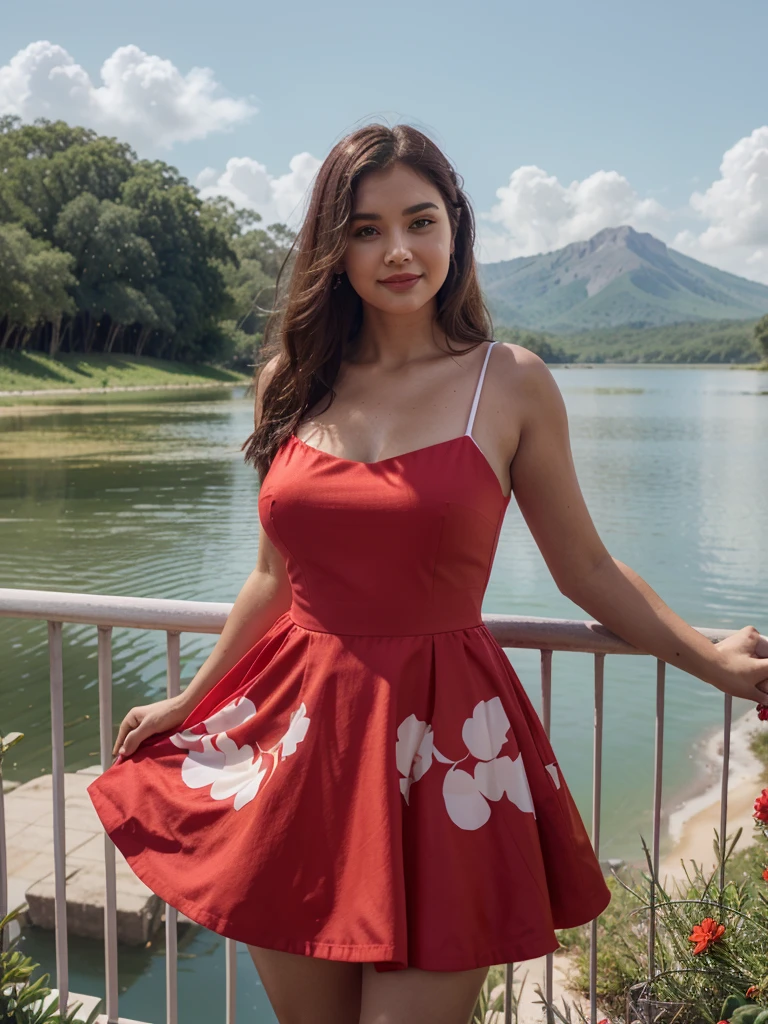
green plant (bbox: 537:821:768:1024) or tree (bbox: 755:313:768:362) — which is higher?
tree (bbox: 755:313:768:362)

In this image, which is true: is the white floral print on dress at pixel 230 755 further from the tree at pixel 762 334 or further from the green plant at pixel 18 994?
the tree at pixel 762 334

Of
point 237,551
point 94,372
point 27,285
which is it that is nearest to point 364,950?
point 237,551

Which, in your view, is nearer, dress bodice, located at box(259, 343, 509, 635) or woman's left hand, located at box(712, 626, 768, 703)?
dress bodice, located at box(259, 343, 509, 635)

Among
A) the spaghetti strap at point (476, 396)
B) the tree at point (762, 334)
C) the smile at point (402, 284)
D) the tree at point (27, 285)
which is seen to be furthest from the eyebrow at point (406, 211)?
the tree at point (762, 334)

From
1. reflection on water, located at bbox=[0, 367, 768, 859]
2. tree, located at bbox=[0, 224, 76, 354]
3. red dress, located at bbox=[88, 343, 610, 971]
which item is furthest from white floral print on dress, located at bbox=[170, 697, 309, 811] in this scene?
tree, located at bbox=[0, 224, 76, 354]

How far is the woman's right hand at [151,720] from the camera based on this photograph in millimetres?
1695

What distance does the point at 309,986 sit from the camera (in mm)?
1422

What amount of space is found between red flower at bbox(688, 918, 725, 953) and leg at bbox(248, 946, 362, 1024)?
0.61 metres

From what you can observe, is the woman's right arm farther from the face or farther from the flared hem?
the face

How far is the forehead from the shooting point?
162 centimetres

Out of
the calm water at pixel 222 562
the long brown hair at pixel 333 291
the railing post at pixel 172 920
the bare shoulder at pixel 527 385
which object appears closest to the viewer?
the bare shoulder at pixel 527 385

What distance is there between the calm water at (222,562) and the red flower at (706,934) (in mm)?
2893

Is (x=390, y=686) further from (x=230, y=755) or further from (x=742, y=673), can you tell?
(x=742, y=673)

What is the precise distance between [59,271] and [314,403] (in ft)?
138
